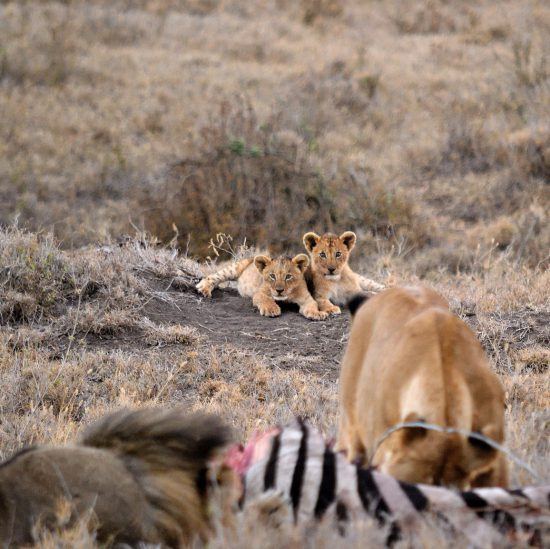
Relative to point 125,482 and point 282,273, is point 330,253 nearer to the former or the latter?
point 282,273

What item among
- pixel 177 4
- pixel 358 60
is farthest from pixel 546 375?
pixel 177 4

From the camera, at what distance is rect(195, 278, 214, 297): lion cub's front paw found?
8.40m

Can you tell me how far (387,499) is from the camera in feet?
9.08

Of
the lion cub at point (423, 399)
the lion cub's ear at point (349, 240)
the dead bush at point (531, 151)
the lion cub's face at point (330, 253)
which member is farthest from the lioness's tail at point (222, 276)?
the dead bush at point (531, 151)

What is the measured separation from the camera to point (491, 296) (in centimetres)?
770

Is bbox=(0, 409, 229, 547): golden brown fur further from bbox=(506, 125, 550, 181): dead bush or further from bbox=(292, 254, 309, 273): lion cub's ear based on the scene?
bbox=(506, 125, 550, 181): dead bush

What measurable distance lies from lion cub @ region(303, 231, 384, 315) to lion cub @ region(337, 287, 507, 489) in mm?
4761

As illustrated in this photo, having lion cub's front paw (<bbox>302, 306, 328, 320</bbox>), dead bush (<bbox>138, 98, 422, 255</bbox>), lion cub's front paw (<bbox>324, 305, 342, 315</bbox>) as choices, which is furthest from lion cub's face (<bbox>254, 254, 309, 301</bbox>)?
dead bush (<bbox>138, 98, 422, 255</bbox>)

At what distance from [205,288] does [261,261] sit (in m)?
0.59

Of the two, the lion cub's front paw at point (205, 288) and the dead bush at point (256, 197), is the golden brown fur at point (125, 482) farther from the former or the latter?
the dead bush at point (256, 197)

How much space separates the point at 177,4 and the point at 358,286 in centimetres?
1781

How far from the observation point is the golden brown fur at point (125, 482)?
2.75m

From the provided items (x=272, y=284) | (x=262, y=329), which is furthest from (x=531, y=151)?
(x=262, y=329)

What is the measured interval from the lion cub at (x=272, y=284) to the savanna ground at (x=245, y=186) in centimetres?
19
